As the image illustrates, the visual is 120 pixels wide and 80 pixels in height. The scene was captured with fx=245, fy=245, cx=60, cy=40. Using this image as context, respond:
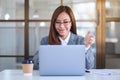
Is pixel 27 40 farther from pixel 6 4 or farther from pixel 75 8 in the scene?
pixel 75 8

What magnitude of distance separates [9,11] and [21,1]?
218mm

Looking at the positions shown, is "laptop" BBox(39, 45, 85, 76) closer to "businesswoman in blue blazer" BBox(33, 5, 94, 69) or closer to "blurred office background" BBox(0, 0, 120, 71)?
"businesswoman in blue blazer" BBox(33, 5, 94, 69)

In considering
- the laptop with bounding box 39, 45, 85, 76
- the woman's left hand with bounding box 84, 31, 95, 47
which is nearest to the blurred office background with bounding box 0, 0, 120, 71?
the woman's left hand with bounding box 84, 31, 95, 47

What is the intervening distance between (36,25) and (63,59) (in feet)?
5.59

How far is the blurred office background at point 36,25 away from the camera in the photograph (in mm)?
3277

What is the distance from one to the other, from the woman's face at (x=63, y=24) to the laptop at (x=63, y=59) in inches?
22.7

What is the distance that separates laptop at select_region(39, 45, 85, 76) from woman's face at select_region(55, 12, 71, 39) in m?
0.58

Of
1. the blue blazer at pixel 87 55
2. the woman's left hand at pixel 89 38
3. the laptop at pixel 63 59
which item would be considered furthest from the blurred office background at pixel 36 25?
the laptop at pixel 63 59

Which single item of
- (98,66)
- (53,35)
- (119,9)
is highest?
(119,9)

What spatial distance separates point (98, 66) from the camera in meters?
3.24

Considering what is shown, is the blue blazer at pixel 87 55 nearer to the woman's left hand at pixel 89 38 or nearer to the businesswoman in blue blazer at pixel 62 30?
the businesswoman in blue blazer at pixel 62 30

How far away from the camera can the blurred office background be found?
3277mm

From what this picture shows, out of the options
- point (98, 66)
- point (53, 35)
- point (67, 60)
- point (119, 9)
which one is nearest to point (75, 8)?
point (119, 9)

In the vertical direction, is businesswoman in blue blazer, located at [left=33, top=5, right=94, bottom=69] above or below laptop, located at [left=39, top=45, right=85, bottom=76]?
above
